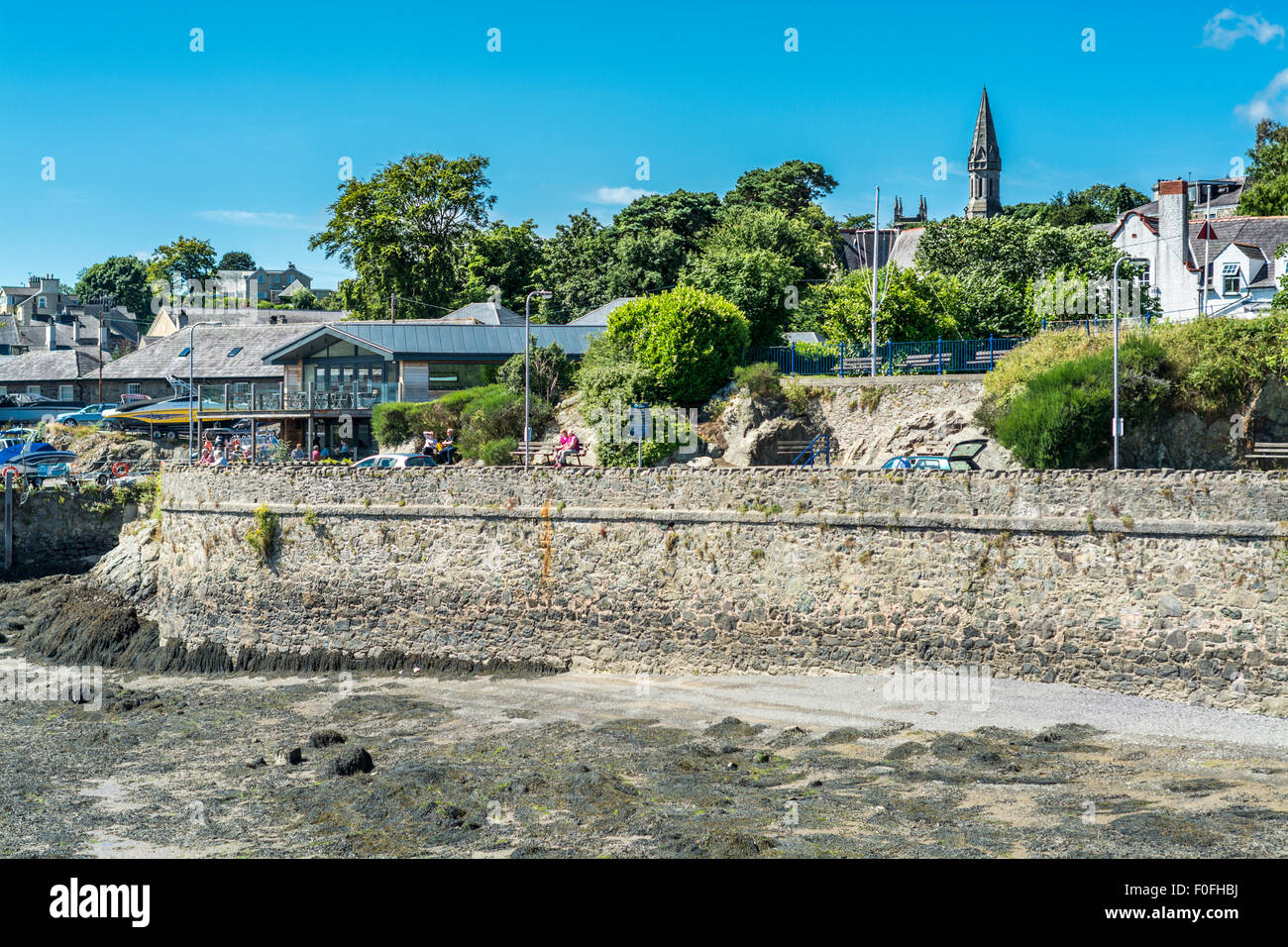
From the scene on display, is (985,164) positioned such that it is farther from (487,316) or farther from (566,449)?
(566,449)

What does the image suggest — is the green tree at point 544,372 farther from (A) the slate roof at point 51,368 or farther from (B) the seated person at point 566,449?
(A) the slate roof at point 51,368

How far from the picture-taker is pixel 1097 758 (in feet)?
52.5

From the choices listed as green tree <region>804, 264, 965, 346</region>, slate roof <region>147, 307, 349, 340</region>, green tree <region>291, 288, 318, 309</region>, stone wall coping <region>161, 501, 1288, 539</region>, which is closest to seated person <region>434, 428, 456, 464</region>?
stone wall coping <region>161, 501, 1288, 539</region>

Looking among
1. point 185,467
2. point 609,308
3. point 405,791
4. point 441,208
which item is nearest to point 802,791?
point 405,791

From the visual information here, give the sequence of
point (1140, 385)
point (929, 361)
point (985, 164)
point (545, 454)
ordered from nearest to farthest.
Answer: point (1140, 385) < point (545, 454) < point (929, 361) < point (985, 164)

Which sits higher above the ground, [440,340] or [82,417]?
[440,340]

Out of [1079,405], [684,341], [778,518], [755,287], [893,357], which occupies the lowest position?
[778,518]

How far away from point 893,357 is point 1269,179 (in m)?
44.1

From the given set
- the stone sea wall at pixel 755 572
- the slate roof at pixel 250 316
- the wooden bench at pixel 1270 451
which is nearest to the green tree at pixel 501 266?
the slate roof at pixel 250 316

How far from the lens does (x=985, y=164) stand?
10050cm

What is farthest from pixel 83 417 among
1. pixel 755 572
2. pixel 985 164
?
pixel 985 164

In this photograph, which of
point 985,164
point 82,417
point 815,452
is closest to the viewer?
point 815,452

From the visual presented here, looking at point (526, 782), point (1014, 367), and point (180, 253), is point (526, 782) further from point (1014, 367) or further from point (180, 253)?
point (180, 253)

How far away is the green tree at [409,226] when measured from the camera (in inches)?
2248
